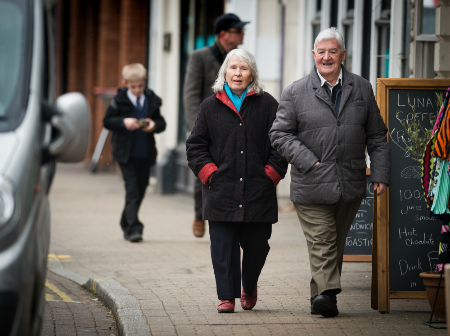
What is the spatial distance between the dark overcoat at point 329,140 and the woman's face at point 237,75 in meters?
0.35

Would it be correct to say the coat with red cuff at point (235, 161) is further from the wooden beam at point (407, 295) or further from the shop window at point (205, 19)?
the shop window at point (205, 19)

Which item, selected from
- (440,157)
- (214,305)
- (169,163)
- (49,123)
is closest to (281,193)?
(169,163)

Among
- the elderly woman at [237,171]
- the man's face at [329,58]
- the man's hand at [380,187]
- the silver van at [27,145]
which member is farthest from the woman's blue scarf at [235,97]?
the silver van at [27,145]

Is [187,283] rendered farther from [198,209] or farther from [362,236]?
[198,209]

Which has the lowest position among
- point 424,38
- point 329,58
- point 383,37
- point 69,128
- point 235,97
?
point 69,128

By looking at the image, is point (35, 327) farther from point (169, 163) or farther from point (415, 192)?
point (169, 163)

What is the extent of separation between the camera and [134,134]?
30.7 ft

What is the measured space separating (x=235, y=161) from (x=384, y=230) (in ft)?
3.75

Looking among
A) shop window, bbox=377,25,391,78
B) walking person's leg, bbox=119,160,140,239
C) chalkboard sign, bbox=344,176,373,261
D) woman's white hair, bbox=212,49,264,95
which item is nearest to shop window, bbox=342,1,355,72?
shop window, bbox=377,25,391,78

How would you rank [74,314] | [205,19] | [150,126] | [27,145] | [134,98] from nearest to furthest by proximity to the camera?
1. [27,145]
2. [74,314]
3. [150,126]
4. [134,98]
5. [205,19]

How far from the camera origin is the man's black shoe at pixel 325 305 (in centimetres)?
541

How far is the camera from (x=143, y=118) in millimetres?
9500

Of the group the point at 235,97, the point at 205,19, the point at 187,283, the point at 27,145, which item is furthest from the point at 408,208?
the point at 205,19

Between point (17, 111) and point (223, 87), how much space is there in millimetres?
2092
